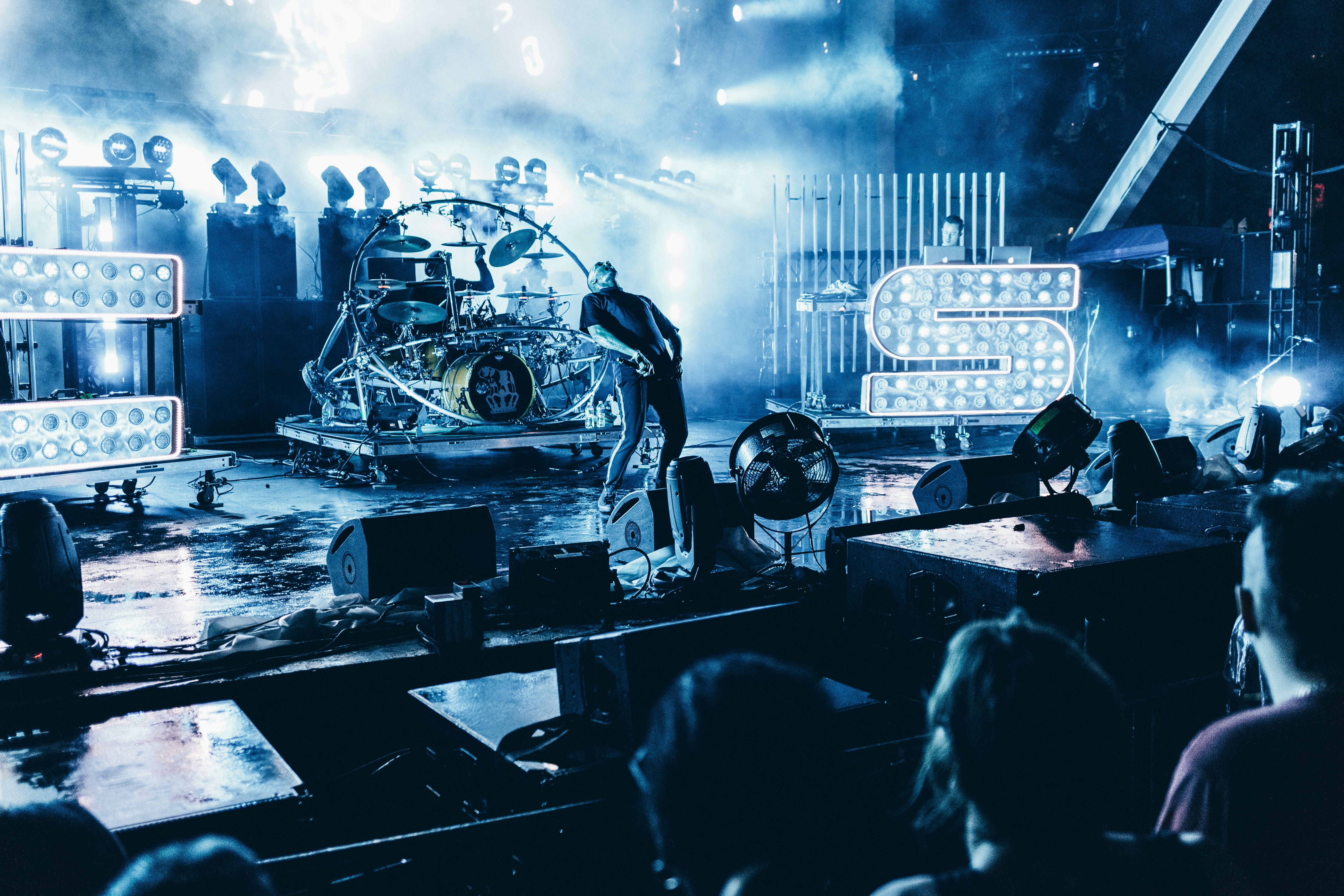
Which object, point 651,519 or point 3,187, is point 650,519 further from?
point 3,187

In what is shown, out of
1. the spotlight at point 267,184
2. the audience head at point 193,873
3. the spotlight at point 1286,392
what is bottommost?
the audience head at point 193,873

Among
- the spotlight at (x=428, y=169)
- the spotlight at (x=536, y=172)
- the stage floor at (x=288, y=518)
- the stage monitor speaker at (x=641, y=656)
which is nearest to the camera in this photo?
the stage monitor speaker at (x=641, y=656)

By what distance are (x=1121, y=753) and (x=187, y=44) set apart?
18.7 meters

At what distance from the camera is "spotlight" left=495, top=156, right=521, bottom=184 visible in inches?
652

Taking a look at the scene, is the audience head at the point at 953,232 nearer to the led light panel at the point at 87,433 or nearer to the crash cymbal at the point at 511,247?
the crash cymbal at the point at 511,247

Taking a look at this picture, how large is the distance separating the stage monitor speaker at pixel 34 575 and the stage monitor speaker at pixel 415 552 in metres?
1.20

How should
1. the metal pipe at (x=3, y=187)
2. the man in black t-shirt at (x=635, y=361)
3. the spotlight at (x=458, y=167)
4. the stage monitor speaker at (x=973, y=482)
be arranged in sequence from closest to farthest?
the stage monitor speaker at (x=973, y=482)
the metal pipe at (x=3, y=187)
the man in black t-shirt at (x=635, y=361)
the spotlight at (x=458, y=167)

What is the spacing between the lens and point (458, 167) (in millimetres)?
16031

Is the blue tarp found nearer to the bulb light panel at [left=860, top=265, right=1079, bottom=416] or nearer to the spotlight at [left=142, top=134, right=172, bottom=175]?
the bulb light panel at [left=860, top=265, right=1079, bottom=416]

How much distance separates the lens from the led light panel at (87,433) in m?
7.07

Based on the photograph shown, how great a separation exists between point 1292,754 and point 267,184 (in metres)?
16.4

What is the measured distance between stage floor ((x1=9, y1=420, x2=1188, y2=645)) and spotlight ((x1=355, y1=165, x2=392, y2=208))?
5.45m

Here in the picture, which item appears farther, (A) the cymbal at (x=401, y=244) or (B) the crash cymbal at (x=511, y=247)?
(B) the crash cymbal at (x=511, y=247)

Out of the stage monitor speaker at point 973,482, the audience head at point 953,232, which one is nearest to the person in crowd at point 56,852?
the stage monitor speaker at point 973,482
